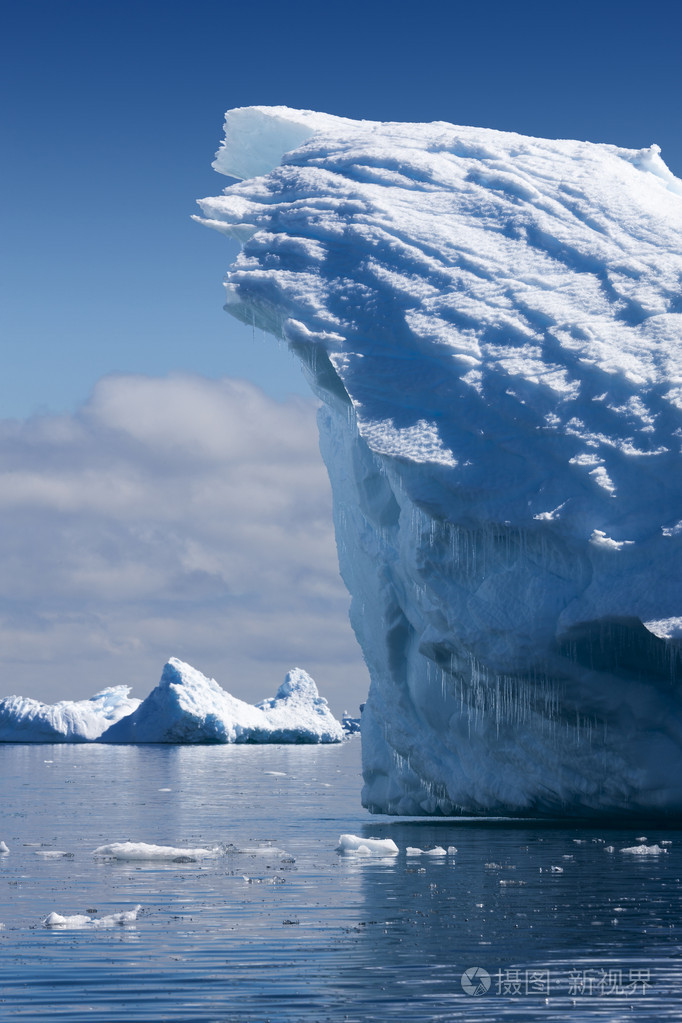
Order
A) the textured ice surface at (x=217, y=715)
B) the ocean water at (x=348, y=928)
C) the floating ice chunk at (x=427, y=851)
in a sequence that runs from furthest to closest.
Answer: the textured ice surface at (x=217, y=715)
the floating ice chunk at (x=427, y=851)
the ocean water at (x=348, y=928)

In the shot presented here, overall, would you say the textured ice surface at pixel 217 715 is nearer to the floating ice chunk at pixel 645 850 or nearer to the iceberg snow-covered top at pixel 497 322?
the iceberg snow-covered top at pixel 497 322

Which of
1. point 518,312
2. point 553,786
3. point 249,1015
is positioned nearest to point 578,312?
point 518,312

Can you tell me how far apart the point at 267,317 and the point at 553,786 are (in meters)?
10.0

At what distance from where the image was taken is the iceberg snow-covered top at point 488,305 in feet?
66.8

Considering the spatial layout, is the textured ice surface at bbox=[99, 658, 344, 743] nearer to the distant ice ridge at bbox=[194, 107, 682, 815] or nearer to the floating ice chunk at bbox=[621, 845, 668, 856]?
the distant ice ridge at bbox=[194, 107, 682, 815]

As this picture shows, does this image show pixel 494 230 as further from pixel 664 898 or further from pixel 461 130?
pixel 664 898

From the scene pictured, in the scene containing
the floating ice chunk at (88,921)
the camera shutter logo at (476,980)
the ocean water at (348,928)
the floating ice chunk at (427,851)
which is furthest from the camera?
the floating ice chunk at (427,851)

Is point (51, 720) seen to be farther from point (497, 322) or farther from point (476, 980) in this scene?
point (476, 980)

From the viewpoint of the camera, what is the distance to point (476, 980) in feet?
31.0

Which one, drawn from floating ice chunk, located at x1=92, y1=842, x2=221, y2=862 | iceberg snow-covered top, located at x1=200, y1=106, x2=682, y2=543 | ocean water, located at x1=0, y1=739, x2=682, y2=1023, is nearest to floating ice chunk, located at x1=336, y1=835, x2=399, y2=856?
ocean water, located at x1=0, y1=739, x2=682, y2=1023

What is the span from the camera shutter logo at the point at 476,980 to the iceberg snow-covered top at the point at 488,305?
A: 35.0 ft

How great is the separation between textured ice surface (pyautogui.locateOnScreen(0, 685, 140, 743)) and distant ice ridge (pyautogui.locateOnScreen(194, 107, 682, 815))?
69.1 metres

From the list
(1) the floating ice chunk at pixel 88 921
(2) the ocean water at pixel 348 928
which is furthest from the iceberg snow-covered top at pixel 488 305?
(1) the floating ice chunk at pixel 88 921

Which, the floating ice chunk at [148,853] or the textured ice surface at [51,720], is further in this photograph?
the textured ice surface at [51,720]
